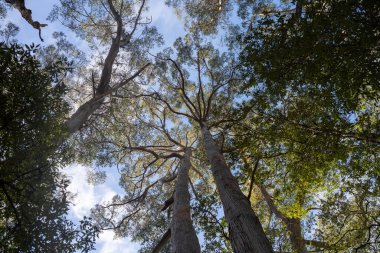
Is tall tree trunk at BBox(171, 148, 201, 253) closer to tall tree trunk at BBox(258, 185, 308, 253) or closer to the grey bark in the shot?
tall tree trunk at BBox(258, 185, 308, 253)

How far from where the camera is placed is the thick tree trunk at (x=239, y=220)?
3559 mm

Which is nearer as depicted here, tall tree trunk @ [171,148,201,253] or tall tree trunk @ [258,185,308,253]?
tall tree trunk @ [171,148,201,253]

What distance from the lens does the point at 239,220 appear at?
13.4 ft

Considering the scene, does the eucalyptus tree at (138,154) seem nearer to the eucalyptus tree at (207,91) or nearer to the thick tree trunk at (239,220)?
the eucalyptus tree at (207,91)

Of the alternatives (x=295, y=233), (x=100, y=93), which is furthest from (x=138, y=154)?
(x=295, y=233)

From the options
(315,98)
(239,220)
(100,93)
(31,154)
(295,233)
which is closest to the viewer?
(239,220)

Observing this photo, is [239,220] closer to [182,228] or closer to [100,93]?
[182,228]

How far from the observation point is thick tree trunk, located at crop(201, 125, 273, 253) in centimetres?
356

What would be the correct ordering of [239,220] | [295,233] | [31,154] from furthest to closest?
[295,233]
[31,154]
[239,220]

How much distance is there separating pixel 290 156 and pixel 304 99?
1.53m

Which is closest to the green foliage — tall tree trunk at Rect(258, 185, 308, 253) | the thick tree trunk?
the thick tree trunk

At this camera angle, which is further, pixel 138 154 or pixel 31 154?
pixel 138 154

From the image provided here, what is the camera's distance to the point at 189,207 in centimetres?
611

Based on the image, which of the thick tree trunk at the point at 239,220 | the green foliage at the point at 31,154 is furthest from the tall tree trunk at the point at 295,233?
the green foliage at the point at 31,154
